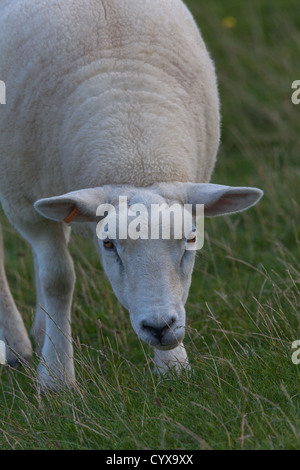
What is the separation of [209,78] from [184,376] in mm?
1834

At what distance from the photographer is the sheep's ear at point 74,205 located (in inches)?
151

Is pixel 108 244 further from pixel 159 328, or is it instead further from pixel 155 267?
pixel 159 328

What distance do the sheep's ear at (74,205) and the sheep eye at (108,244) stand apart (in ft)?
0.54

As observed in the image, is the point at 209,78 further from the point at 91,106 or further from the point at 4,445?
the point at 4,445

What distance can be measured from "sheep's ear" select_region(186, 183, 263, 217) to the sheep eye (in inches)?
16.6

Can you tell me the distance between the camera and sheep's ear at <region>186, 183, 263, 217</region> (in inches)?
154

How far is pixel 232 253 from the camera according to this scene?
5934 mm

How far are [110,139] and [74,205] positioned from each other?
0.41 meters
